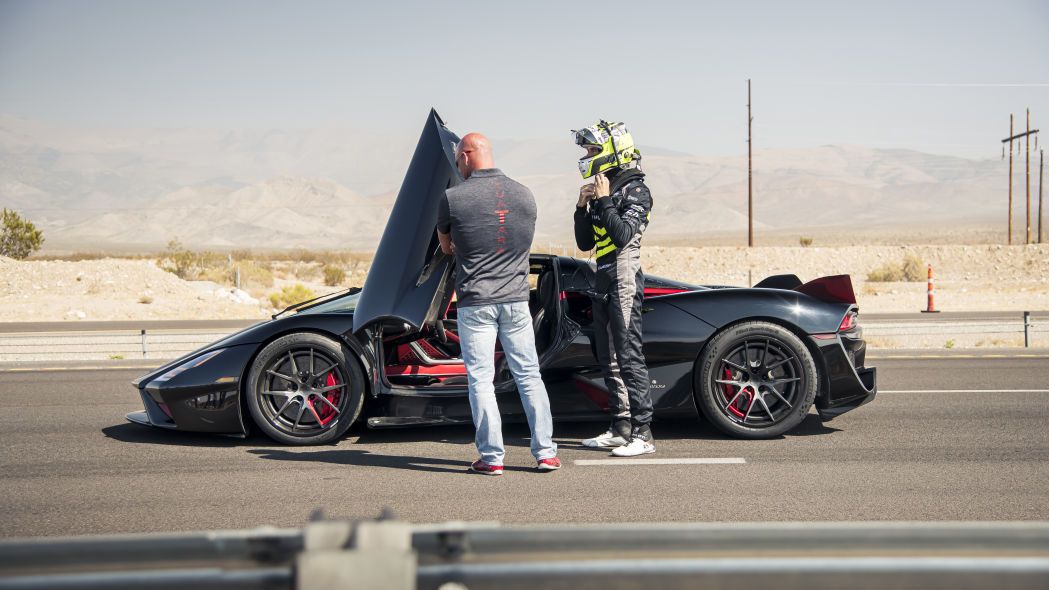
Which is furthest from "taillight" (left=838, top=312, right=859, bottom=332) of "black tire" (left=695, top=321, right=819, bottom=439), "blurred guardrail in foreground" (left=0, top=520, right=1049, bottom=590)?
"blurred guardrail in foreground" (left=0, top=520, right=1049, bottom=590)

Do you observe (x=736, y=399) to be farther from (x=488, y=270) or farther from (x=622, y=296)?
(x=488, y=270)

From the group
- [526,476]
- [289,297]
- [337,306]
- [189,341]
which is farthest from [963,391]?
[289,297]

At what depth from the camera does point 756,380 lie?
21.4 feet

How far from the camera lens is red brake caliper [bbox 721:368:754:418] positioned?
654cm

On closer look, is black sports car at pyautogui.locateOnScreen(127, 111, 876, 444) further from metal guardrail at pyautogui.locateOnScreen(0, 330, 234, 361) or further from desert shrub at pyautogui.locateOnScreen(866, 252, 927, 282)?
desert shrub at pyautogui.locateOnScreen(866, 252, 927, 282)

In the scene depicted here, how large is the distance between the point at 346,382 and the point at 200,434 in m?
1.41

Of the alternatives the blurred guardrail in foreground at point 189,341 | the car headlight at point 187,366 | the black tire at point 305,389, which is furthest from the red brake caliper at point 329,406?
the blurred guardrail in foreground at point 189,341

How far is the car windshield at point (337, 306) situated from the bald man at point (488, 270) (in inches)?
58.9

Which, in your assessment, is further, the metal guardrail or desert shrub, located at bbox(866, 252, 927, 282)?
desert shrub, located at bbox(866, 252, 927, 282)

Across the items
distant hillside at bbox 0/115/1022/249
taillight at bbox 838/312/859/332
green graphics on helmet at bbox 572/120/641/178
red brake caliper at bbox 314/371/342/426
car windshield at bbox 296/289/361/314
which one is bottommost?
red brake caliper at bbox 314/371/342/426

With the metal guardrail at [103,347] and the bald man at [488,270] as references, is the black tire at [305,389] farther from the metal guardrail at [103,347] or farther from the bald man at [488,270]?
Answer: the metal guardrail at [103,347]

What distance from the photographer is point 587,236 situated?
6.29m

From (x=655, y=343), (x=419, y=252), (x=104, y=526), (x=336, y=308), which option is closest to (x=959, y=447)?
(x=655, y=343)

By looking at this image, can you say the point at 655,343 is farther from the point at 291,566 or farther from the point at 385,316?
the point at 291,566
